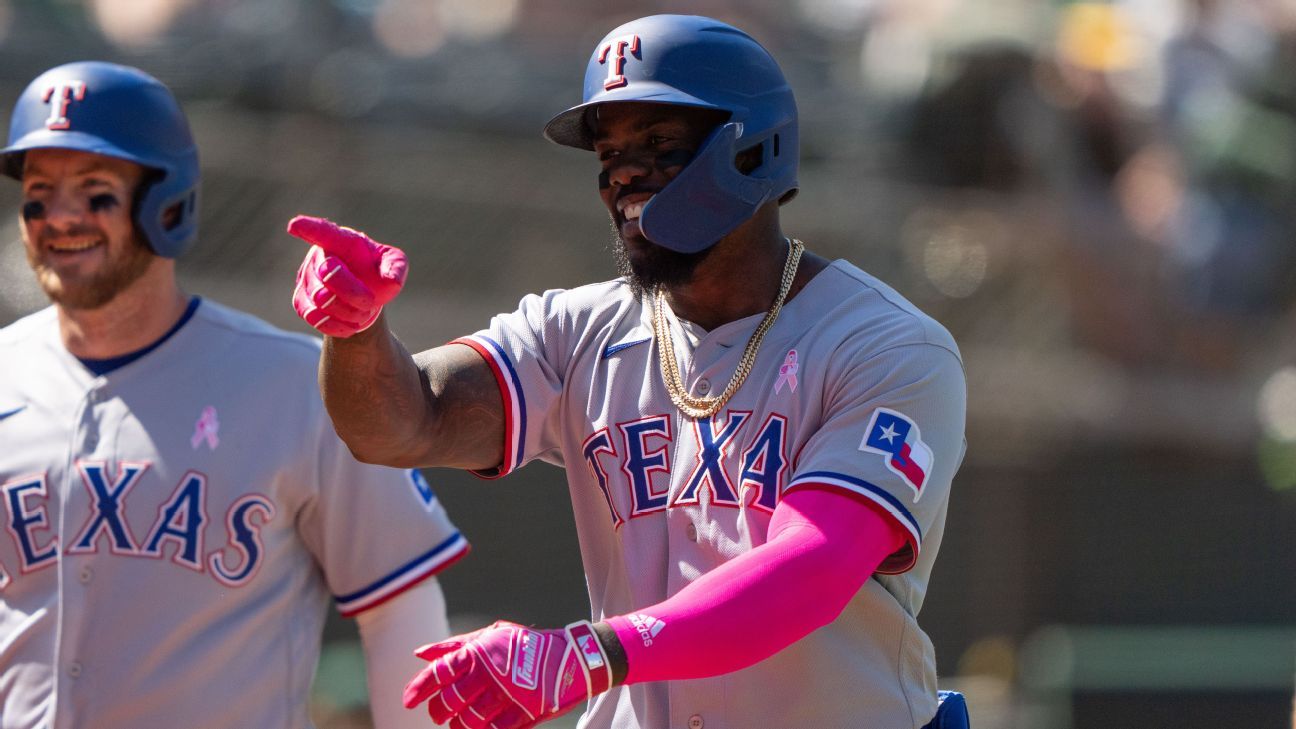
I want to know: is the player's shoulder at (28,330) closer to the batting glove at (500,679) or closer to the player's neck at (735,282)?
the player's neck at (735,282)

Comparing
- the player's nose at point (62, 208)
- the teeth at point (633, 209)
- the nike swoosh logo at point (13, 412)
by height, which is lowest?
the nike swoosh logo at point (13, 412)

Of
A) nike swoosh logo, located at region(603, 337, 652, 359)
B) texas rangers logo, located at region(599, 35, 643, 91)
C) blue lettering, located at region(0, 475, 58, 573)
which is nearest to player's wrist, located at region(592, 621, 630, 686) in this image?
nike swoosh logo, located at region(603, 337, 652, 359)

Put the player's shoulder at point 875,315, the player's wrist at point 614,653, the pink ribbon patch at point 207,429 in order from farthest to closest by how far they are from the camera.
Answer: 1. the pink ribbon patch at point 207,429
2. the player's shoulder at point 875,315
3. the player's wrist at point 614,653

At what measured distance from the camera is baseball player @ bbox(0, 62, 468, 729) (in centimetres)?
388

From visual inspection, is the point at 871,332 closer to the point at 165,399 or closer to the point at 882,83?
the point at 165,399

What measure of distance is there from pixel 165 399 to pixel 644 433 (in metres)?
1.49

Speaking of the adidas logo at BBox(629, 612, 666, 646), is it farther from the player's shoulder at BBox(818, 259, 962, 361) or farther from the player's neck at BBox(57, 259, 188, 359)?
the player's neck at BBox(57, 259, 188, 359)

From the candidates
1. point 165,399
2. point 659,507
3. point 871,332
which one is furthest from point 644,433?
point 165,399

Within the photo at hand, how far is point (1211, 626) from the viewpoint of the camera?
8.49m

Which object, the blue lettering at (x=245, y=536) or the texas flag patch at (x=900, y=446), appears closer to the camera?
the texas flag patch at (x=900, y=446)

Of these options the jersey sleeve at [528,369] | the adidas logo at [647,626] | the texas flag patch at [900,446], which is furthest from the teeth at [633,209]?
the adidas logo at [647,626]

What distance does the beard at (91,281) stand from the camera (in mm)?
4066

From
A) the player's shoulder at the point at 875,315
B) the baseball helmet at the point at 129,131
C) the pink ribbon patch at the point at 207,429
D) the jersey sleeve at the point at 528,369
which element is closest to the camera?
the player's shoulder at the point at 875,315

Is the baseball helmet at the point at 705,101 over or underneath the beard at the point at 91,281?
over
